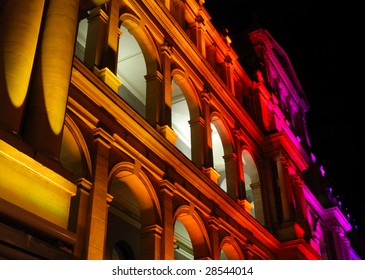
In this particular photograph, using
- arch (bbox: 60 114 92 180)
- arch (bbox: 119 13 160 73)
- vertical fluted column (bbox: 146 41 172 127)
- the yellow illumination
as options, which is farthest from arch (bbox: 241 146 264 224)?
the yellow illumination

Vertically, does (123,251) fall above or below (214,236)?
above

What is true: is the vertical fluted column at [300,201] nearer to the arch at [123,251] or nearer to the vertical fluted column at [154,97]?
the arch at [123,251]

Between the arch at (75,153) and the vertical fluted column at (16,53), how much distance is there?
3755 millimetres

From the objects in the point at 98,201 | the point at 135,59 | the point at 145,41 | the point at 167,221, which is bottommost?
the point at 98,201

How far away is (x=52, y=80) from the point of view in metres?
8.41

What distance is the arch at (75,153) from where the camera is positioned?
12.1 meters

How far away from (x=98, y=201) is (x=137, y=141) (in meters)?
3.03

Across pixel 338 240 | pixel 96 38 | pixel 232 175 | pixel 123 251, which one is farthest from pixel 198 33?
pixel 338 240

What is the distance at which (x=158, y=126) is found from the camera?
16.0 metres

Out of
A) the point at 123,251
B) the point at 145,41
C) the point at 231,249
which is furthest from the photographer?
the point at 123,251

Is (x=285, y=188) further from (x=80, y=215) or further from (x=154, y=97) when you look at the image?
(x=80, y=215)

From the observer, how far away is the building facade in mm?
7562

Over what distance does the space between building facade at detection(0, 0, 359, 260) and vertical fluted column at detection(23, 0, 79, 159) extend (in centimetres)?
2

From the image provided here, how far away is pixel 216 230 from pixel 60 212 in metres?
10.3
